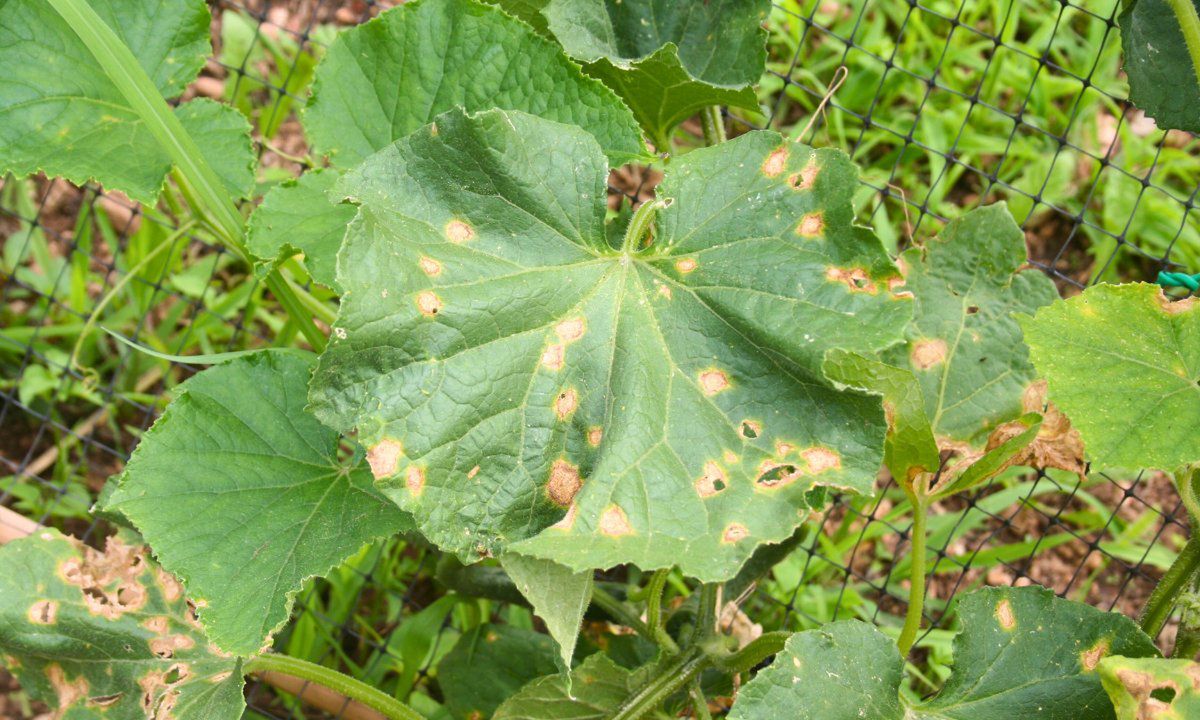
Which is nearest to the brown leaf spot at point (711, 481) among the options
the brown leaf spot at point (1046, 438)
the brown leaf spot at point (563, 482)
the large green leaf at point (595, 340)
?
the large green leaf at point (595, 340)

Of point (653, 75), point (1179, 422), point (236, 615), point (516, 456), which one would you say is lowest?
point (236, 615)

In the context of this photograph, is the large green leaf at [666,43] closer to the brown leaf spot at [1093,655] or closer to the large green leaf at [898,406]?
the large green leaf at [898,406]

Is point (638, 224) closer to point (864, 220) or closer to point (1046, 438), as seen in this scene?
point (1046, 438)

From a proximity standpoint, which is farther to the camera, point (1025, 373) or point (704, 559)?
point (1025, 373)

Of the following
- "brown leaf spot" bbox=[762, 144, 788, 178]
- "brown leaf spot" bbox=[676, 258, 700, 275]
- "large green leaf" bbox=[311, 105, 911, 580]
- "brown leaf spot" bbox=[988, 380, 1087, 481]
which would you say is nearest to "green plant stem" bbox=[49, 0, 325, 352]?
"large green leaf" bbox=[311, 105, 911, 580]

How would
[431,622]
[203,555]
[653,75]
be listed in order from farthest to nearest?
[431,622] < [653,75] < [203,555]

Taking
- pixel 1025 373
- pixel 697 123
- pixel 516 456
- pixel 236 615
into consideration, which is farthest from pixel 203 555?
pixel 697 123

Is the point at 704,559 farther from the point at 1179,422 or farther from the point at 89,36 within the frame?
the point at 89,36
